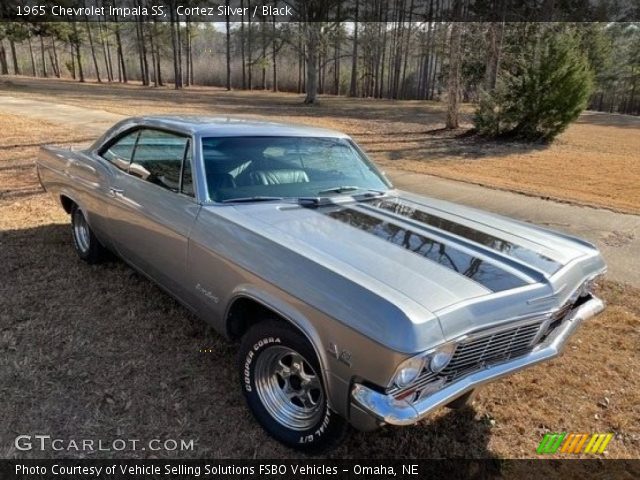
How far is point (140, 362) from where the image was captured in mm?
3139

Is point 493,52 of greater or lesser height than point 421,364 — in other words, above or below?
above

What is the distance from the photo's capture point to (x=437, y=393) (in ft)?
6.74

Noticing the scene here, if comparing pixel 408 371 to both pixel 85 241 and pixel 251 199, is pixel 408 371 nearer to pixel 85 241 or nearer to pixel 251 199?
pixel 251 199

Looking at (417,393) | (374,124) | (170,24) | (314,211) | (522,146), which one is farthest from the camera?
(170,24)

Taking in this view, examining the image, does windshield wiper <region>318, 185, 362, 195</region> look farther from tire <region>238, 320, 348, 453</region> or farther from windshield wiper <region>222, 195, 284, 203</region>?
tire <region>238, 320, 348, 453</region>

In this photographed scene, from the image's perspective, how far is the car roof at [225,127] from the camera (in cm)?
336

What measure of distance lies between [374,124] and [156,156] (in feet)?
59.0

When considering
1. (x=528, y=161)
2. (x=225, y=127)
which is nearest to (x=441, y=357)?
(x=225, y=127)

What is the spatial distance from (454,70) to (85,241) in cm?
1524

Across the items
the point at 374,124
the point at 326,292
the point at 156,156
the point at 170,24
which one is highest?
the point at 170,24

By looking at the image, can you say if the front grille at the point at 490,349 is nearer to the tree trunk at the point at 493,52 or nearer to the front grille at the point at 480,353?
the front grille at the point at 480,353

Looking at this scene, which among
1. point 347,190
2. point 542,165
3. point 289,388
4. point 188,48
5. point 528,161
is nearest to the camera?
point 289,388

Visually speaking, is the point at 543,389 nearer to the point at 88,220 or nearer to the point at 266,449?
the point at 266,449

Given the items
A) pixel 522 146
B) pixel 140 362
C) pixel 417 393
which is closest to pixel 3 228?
pixel 140 362
